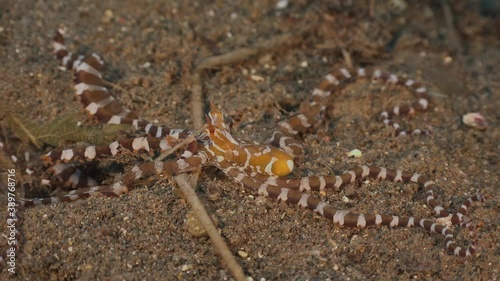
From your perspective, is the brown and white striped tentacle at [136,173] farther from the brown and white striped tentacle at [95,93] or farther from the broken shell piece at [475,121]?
the broken shell piece at [475,121]

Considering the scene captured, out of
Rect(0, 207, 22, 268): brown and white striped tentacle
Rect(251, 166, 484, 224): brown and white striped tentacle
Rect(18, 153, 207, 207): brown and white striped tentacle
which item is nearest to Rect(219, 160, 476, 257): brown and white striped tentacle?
Rect(251, 166, 484, 224): brown and white striped tentacle

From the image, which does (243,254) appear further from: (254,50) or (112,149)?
(254,50)

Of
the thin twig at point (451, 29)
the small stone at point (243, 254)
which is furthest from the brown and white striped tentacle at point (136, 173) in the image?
the thin twig at point (451, 29)

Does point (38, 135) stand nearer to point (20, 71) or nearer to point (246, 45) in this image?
point (20, 71)

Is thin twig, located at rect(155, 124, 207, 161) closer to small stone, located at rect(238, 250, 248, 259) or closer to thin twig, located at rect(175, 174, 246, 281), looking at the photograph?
thin twig, located at rect(175, 174, 246, 281)

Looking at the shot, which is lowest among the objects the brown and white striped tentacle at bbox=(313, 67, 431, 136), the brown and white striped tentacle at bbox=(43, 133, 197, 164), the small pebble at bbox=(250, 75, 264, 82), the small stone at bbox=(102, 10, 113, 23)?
the brown and white striped tentacle at bbox=(313, 67, 431, 136)

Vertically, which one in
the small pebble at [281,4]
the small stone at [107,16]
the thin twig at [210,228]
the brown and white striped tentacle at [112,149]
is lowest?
the thin twig at [210,228]
